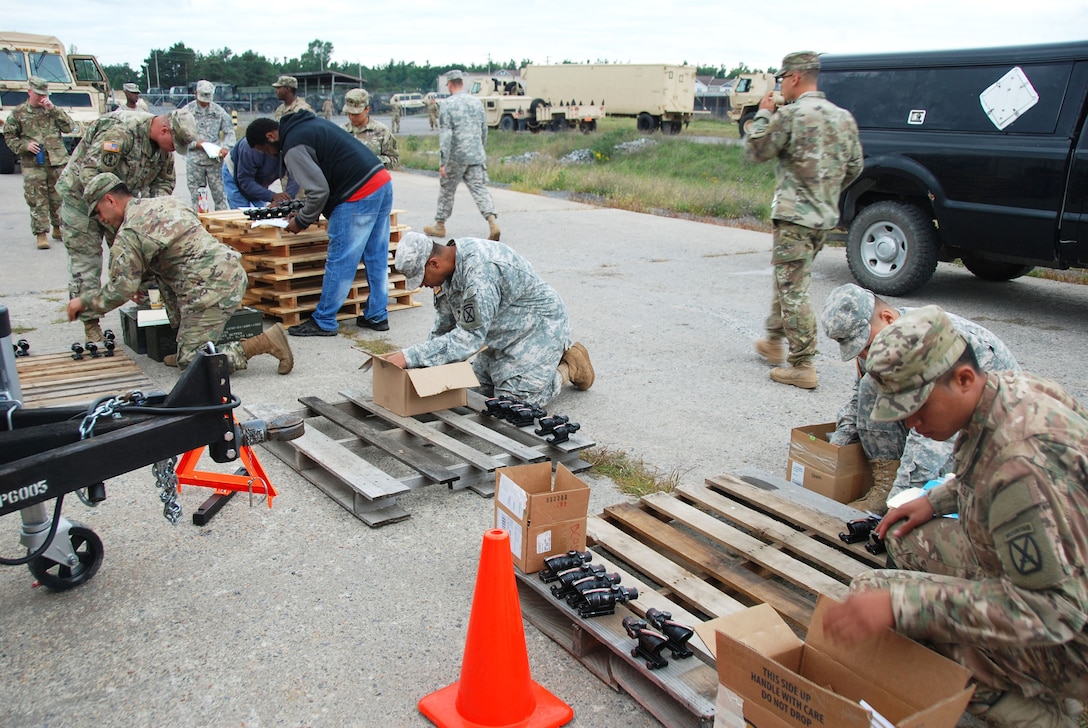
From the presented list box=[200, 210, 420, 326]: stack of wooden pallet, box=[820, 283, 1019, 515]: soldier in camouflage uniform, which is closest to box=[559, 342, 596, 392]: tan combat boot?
box=[820, 283, 1019, 515]: soldier in camouflage uniform

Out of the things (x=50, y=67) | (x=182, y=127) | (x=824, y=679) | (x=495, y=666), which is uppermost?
(x=50, y=67)

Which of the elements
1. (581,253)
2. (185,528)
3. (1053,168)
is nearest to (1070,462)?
→ (185,528)

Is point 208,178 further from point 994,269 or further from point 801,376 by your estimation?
point 994,269

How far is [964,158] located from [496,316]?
4751mm

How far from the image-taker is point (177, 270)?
539 centimetres

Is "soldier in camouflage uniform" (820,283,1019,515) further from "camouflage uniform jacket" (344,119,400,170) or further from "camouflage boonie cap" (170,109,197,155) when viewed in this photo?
"camouflage uniform jacket" (344,119,400,170)

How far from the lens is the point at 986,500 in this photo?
6.78 feet

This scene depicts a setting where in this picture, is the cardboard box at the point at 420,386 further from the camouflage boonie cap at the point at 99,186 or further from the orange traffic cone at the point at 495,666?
the camouflage boonie cap at the point at 99,186

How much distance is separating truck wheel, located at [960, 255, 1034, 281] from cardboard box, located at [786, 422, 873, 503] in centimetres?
585

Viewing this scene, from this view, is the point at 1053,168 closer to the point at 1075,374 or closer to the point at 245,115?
the point at 1075,374

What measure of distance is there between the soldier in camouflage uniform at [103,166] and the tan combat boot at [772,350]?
15.4ft

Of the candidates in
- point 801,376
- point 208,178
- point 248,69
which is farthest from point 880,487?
point 248,69

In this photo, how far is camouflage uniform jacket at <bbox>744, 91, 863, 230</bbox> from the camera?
5.38 meters

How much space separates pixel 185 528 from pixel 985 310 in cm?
708
